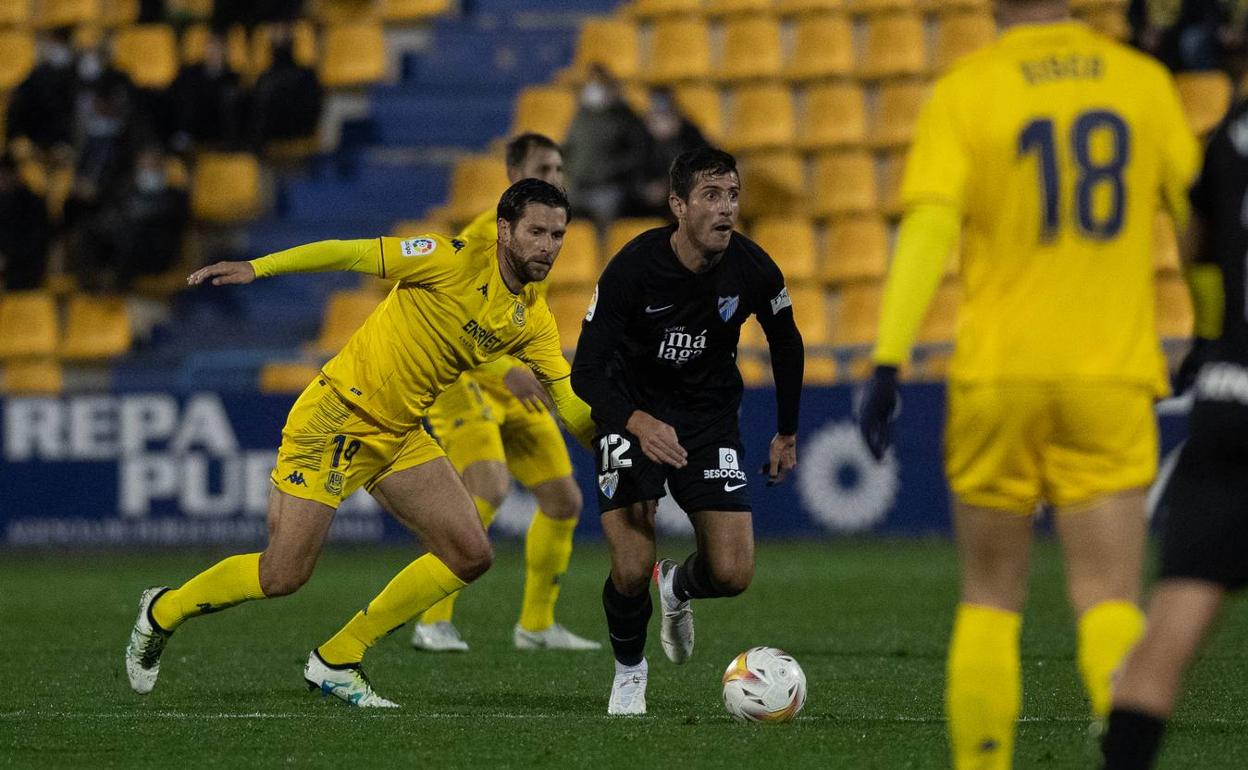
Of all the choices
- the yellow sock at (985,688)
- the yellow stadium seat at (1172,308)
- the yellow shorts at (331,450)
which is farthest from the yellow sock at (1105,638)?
the yellow stadium seat at (1172,308)

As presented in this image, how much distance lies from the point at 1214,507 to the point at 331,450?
415 cm

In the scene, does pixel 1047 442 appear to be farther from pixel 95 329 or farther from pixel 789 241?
pixel 95 329

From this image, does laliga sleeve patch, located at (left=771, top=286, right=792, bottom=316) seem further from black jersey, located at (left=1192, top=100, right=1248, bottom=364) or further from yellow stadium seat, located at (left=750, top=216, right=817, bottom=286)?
yellow stadium seat, located at (left=750, top=216, right=817, bottom=286)

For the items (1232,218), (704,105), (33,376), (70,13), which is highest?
(70,13)

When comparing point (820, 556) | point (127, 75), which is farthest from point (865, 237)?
point (127, 75)

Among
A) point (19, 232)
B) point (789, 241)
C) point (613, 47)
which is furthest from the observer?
point (613, 47)

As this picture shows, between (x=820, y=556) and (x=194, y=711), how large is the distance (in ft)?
26.0

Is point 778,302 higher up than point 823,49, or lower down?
lower down

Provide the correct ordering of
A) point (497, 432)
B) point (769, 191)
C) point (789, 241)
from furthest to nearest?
point (769, 191), point (789, 241), point (497, 432)

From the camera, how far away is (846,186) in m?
17.8

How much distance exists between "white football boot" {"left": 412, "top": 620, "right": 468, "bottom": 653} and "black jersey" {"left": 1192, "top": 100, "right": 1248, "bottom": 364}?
19.1ft

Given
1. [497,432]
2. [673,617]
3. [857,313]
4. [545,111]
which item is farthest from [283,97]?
[673,617]

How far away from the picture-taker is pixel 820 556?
14.6m

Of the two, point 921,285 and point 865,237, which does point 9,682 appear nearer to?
point 921,285
